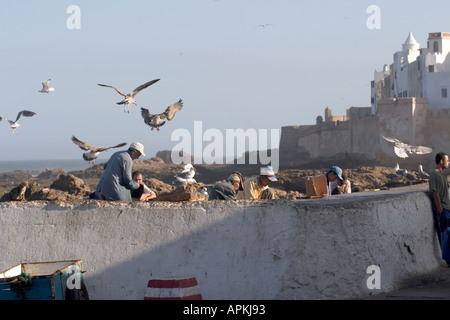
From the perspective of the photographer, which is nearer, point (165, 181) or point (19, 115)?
point (19, 115)

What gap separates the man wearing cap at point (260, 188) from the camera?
10.9m

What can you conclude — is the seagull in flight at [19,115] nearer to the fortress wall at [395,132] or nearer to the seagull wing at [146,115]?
the seagull wing at [146,115]

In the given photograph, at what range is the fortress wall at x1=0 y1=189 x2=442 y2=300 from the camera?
8.66 m

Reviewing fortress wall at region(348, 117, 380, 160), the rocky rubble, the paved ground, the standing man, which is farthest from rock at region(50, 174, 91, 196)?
fortress wall at region(348, 117, 380, 160)

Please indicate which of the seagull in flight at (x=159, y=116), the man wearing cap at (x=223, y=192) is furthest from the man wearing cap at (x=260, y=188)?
the seagull in flight at (x=159, y=116)

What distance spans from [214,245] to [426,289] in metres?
2.27

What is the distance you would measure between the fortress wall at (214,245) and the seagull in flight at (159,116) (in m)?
13.5

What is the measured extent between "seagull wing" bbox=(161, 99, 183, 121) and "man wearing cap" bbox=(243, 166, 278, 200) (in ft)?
38.7

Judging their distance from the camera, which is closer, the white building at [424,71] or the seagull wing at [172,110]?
the seagull wing at [172,110]

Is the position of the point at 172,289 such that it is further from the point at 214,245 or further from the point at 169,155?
the point at 169,155

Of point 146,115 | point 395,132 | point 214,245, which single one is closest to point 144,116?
point 146,115

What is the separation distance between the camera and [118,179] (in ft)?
33.4

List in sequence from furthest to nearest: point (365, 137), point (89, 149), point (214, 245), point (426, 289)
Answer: point (365, 137) → point (89, 149) → point (426, 289) → point (214, 245)

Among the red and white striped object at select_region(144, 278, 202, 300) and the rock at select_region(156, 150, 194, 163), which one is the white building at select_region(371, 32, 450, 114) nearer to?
the rock at select_region(156, 150, 194, 163)
